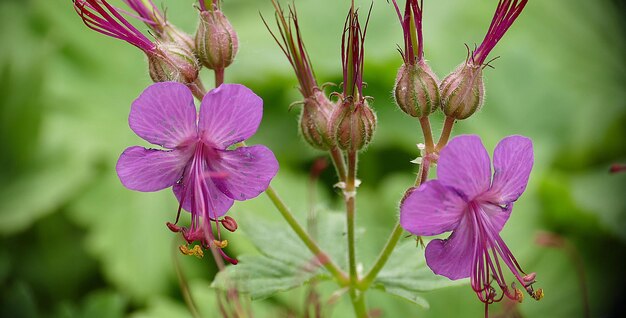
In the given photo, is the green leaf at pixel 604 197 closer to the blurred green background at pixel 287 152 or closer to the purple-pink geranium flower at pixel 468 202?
the blurred green background at pixel 287 152

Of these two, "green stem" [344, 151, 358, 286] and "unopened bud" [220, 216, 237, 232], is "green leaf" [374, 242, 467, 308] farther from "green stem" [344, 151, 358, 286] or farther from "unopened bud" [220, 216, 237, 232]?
"unopened bud" [220, 216, 237, 232]

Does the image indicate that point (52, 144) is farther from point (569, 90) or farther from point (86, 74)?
point (569, 90)

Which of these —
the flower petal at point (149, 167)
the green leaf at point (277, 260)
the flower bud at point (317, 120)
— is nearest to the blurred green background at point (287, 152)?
the green leaf at point (277, 260)

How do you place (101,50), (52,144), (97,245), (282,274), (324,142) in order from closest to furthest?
(324,142), (282,274), (97,245), (52,144), (101,50)

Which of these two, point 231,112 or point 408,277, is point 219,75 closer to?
point 231,112

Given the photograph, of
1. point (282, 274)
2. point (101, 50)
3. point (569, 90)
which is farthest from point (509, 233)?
point (101, 50)

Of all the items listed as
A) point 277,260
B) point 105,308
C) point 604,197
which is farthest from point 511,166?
point 604,197

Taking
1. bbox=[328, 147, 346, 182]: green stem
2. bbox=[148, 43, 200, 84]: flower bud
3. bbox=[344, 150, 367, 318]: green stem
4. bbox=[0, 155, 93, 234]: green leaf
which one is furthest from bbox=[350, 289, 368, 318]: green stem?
bbox=[0, 155, 93, 234]: green leaf
